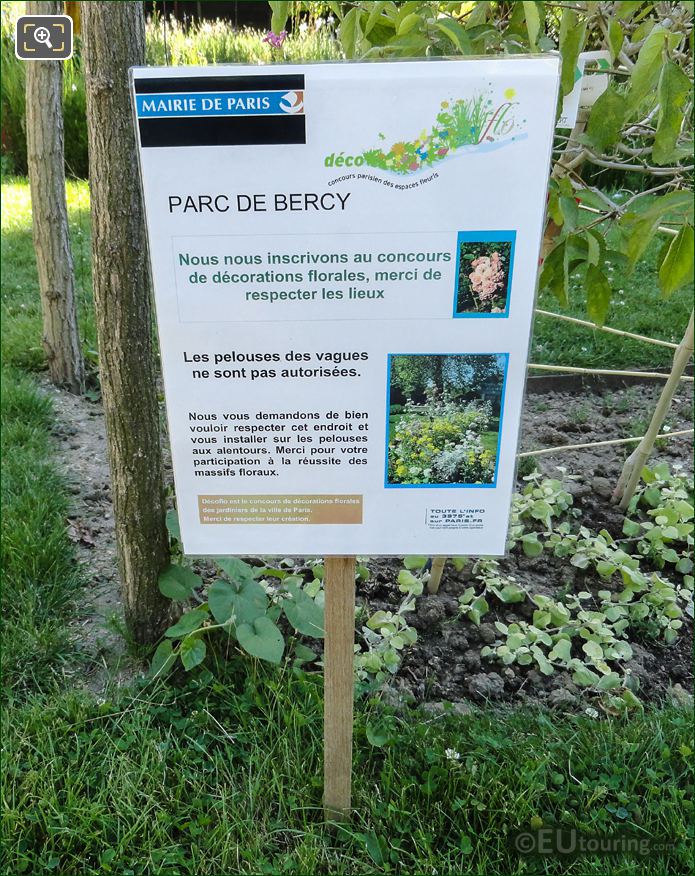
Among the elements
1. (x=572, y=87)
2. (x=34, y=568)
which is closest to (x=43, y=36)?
(x=34, y=568)

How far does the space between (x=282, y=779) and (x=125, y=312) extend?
1.27m

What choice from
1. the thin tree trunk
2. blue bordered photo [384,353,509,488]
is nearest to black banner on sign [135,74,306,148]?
blue bordered photo [384,353,509,488]

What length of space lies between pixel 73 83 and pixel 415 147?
25.6 feet

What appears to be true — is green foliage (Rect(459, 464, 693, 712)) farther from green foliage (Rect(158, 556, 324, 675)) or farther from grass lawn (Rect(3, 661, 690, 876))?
green foliage (Rect(158, 556, 324, 675))

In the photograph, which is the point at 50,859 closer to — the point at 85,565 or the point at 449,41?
the point at 85,565

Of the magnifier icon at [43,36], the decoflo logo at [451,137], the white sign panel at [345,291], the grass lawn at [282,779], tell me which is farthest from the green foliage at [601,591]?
the magnifier icon at [43,36]

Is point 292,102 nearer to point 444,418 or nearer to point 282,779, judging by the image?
point 444,418

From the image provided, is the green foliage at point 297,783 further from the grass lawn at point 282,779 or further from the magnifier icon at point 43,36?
the magnifier icon at point 43,36

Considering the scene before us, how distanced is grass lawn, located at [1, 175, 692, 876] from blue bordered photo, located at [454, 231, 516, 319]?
1.18 metres

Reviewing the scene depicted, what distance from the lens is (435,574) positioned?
8.15ft

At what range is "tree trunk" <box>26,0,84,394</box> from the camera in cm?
352

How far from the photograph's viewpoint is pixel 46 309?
380 cm

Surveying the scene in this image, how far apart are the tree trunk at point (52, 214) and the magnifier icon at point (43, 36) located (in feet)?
4.07

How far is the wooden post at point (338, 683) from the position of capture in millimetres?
1637
